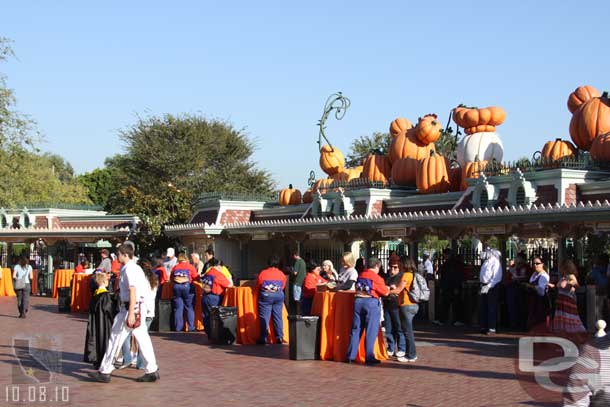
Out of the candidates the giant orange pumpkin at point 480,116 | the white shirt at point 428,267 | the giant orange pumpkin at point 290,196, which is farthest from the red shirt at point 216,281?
the giant orange pumpkin at point 290,196

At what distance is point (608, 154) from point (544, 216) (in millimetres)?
4752

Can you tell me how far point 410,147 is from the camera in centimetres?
2739

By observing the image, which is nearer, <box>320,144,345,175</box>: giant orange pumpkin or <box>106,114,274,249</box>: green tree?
<box>320,144,345,175</box>: giant orange pumpkin

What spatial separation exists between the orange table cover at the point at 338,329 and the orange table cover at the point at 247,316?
2342mm

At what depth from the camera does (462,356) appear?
1348cm

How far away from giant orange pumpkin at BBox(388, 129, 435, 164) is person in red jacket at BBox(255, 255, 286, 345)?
42.3ft

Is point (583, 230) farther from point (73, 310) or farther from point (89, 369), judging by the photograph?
point (73, 310)

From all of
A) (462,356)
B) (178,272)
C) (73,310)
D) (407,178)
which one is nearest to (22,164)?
(73,310)

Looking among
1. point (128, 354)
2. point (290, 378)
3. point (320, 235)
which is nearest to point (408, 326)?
point (290, 378)

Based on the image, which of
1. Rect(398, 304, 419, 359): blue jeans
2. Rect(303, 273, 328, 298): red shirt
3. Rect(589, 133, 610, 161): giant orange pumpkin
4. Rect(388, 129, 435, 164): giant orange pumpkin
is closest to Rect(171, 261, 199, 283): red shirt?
Rect(303, 273, 328, 298): red shirt

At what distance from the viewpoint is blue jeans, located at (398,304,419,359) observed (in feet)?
42.3

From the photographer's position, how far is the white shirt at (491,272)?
16.2 meters

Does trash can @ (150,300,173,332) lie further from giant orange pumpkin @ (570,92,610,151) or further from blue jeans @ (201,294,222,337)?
giant orange pumpkin @ (570,92,610,151)

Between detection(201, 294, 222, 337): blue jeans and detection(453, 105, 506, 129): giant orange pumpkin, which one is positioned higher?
detection(453, 105, 506, 129): giant orange pumpkin
